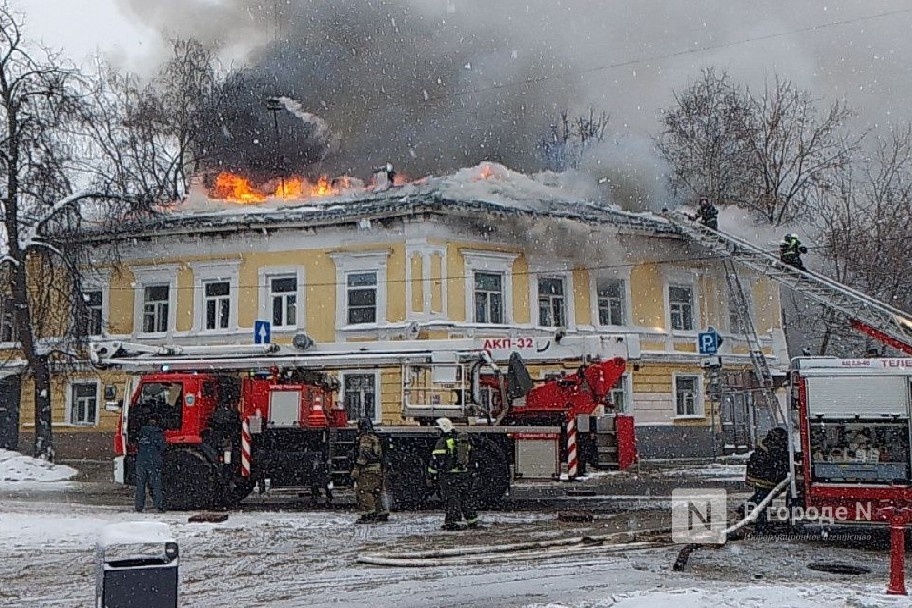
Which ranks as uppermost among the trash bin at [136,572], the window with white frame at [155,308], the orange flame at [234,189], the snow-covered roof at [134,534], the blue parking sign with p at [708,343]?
the orange flame at [234,189]

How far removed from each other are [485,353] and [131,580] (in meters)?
9.85

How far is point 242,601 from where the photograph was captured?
8.01 m

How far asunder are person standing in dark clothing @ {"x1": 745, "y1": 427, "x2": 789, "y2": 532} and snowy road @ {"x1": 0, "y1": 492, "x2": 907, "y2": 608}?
54 cm

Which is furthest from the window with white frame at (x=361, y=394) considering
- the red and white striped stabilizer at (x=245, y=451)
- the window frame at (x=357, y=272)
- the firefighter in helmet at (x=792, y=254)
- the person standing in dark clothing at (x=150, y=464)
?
the firefighter in helmet at (x=792, y=254)

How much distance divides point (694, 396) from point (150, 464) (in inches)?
712

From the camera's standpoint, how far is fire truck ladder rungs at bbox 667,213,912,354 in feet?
48.7

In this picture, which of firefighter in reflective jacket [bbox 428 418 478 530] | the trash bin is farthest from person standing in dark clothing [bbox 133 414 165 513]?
the trash bin

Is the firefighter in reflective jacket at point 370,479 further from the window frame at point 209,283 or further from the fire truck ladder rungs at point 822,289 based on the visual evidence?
Result: the window frame at point 209,283

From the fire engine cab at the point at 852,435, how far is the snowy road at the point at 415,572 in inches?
25.9

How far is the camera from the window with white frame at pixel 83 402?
89.7 feet

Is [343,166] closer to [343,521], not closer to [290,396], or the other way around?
[290,396]

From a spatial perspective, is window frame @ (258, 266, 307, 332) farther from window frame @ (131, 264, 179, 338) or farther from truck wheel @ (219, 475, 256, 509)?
truck wheel @ (219, 475, 256, 509)

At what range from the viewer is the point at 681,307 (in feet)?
92.0

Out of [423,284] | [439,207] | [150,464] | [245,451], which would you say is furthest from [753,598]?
[439,207]
